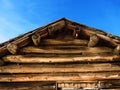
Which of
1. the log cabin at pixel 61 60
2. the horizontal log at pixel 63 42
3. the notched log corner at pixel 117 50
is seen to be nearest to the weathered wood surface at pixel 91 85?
the log cabin at pixel 61 60

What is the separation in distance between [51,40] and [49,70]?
125 cm

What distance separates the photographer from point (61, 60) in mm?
9617

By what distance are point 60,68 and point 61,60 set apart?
0.95ft

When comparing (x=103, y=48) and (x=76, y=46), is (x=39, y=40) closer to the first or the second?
(x=76, y=46)

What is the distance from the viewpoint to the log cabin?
9273 mm

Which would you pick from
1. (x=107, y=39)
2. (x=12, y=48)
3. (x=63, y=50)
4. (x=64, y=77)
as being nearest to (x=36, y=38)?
(x=12, y=48)

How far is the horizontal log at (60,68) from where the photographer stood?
941cm

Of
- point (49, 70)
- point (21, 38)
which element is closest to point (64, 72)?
point (49, 70)

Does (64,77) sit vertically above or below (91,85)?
above

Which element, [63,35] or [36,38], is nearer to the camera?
[36,38]

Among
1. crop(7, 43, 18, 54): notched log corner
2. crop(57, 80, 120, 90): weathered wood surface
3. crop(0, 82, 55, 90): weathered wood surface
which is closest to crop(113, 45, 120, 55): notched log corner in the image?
crop(57, 80, 120, 90): weathered wood surface

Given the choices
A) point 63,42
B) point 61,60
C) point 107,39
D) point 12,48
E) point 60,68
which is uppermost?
point 63,42

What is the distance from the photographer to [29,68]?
31.2ft

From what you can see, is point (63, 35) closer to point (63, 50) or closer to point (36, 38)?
point (63, 50)
